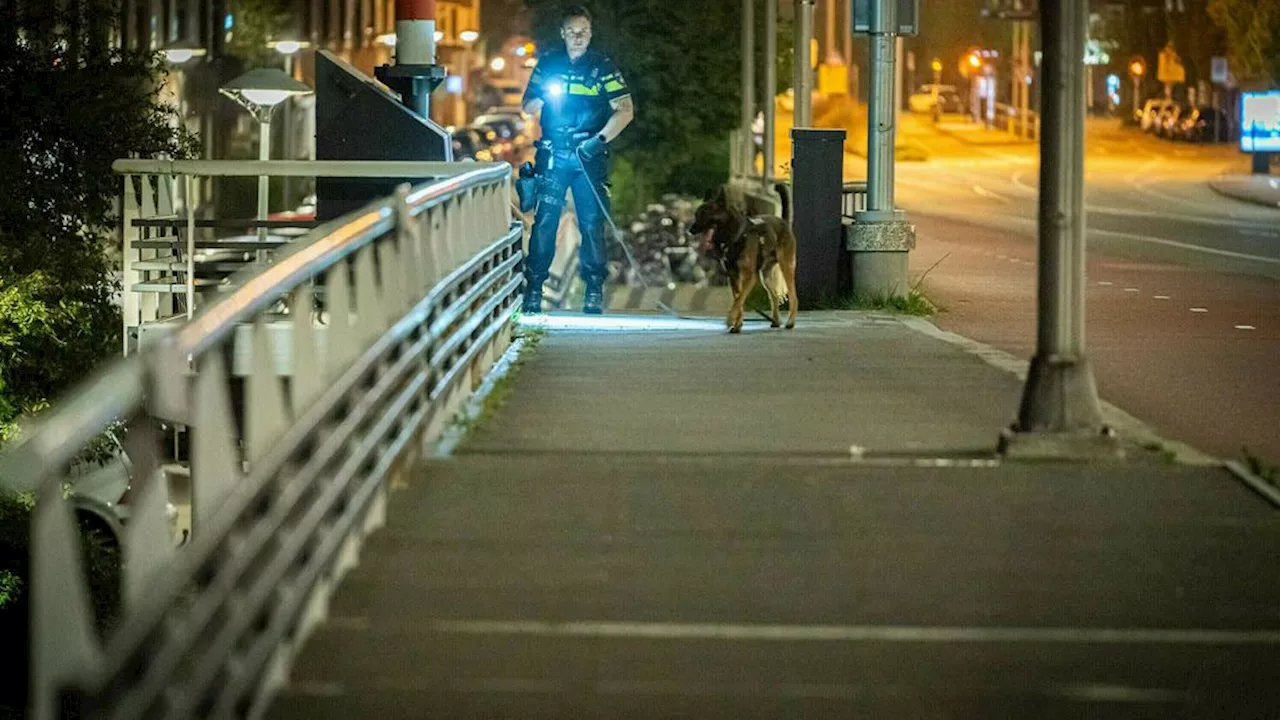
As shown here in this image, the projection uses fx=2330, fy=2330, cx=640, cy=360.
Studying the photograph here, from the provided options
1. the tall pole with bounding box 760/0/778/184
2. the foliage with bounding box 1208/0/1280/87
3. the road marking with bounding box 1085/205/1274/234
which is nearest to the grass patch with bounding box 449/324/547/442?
the tall pole with bounding box 760/0/778/184

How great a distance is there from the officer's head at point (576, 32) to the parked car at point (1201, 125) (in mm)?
73248

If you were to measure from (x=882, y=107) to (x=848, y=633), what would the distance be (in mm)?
11428

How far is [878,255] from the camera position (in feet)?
58.6

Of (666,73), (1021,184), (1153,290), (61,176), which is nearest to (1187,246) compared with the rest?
(1153,290)

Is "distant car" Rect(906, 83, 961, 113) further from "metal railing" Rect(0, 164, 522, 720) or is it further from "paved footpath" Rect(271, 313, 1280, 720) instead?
"metal railing" Rect(0, 164, 522, 720)

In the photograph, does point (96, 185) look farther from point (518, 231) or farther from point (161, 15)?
point (161, 15)

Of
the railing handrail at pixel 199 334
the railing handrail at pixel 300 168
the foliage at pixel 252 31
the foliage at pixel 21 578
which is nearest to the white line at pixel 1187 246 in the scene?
the foliage at pixel 21 578

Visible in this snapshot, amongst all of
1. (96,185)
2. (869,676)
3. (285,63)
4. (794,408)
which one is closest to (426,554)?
(869,676)

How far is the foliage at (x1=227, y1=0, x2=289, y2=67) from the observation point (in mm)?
57562

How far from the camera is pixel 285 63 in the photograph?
61.8 m

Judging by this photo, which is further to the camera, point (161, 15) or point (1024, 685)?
point (161, 15)

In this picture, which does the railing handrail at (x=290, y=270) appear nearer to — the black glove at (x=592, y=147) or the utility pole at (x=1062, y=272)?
the utility pole at (x=1062, y=272)

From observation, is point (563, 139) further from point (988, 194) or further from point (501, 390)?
point (988, 194)

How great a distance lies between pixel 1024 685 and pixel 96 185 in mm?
15501
